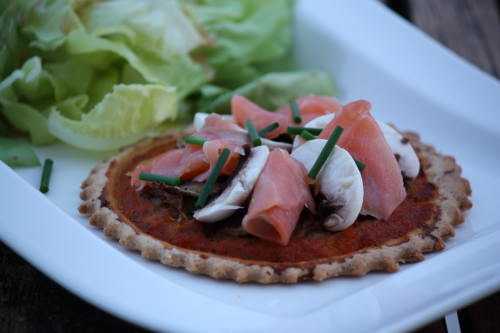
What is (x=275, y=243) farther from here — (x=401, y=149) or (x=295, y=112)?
(x=295, y=112)

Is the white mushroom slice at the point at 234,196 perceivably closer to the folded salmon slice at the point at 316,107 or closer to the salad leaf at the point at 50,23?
the folded salmon slice at the point at 316,107

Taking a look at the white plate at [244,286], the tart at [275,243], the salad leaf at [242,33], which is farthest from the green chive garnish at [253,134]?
the salad leaf at [242,33]

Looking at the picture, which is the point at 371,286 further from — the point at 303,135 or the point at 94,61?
Answer: the point at 94,61

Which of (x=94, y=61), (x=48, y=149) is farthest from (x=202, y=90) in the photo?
(x=48, y=149)

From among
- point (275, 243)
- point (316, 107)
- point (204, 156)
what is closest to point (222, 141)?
point (204, 156)

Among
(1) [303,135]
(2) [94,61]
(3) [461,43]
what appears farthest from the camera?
(3) [461,43]

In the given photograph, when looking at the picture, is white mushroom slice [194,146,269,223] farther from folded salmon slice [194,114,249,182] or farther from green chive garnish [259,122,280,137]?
green chive garnish [259,122,280,137]
